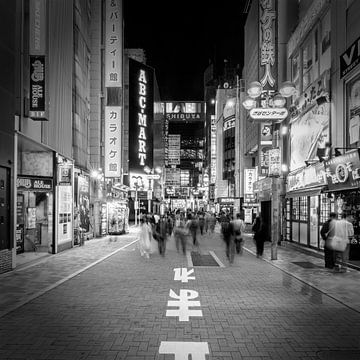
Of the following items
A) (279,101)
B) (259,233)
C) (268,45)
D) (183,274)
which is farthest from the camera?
(268,45)

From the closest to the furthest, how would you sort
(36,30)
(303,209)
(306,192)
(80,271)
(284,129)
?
(80,271)
(36,30)
(306,192)
(303,209)
(284,129)

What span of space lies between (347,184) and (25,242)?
41.9 ft

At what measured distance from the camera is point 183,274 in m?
12.7

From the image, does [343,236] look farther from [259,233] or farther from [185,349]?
[185,349]

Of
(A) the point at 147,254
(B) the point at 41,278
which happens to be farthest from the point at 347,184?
(B) the point at 41,278

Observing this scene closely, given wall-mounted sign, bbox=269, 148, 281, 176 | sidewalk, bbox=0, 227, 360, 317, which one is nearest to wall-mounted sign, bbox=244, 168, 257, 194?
sidewalk, bbox=0, 227, 360, 317

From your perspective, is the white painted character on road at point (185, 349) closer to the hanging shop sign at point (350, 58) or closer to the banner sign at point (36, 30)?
the hanging shop sign at point (350, 58)

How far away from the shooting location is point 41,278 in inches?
465

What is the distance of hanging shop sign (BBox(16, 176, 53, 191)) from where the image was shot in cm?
1634

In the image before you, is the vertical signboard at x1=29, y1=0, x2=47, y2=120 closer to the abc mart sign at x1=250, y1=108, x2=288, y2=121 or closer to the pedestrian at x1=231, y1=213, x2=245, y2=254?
the abc mart sign at x1=250, y1=108, x2=288, y2=121

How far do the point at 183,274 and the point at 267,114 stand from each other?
Answer: 283 inches

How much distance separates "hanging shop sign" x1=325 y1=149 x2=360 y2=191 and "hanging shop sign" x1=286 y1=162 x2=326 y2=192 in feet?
3.55

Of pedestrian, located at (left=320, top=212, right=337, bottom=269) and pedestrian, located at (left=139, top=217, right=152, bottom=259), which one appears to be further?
pedestrian, located at (left=139, top=217, right=152, bottom=259)

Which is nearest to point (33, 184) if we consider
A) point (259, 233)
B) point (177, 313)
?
point (259, 233)
